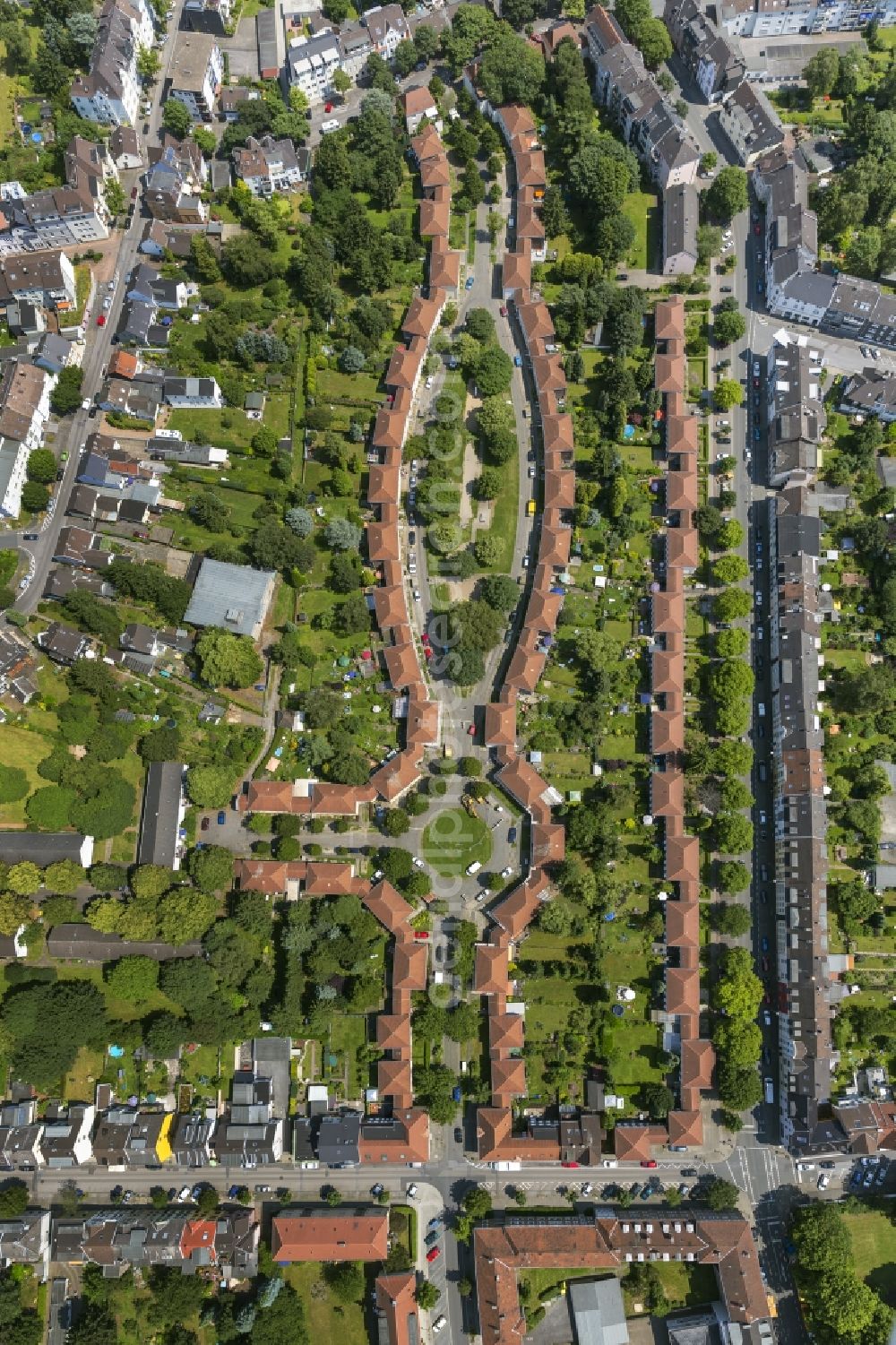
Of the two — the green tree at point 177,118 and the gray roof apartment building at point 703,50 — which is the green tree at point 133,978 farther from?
the gray roof apartment building at point 703,50

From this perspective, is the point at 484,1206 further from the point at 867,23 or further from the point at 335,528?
the point at 867,23

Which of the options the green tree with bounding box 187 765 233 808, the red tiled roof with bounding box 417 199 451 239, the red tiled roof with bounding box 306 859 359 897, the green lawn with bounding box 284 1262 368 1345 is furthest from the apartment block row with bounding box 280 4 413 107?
the green lawn with bounding box 284 1262 368 1345

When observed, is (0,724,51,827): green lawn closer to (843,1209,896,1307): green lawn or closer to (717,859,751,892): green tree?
(717,859,751,892): green tree

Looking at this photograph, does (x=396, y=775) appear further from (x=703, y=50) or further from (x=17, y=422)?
(x=703, y=50)

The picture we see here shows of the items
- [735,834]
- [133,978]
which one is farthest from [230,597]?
[735,834]

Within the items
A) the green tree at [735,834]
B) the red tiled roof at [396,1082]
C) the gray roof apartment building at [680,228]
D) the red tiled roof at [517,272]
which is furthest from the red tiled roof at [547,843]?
the gray roof apartment building at [680,228]

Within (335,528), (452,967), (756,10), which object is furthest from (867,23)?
(452,967)

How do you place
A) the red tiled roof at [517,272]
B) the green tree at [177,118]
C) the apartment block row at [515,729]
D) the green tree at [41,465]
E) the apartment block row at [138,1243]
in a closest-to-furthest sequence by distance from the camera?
the apartment block row at [138,1243] < the apartment block row at [515,729] < the green tree at [41,465] < the red tiled roof at [517,272] < the green tree at [177,118]
